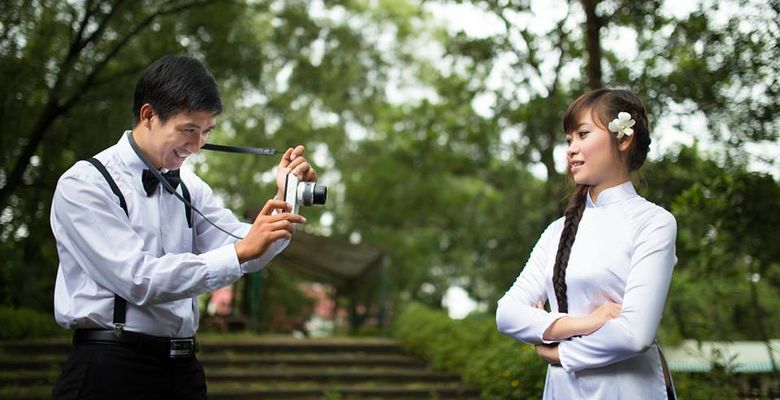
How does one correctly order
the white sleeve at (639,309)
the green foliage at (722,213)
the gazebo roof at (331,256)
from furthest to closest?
1. the gazebo roof at (331,256)
2. the green foliage at (722,213)
3. the white sleeve at (639,309)

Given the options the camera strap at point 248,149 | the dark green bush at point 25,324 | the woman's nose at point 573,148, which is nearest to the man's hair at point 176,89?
the camera strap at point 248,149

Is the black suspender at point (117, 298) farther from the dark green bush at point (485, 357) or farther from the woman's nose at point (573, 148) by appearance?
the dark green bush at point (485, 357)

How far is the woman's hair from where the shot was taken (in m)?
2.18

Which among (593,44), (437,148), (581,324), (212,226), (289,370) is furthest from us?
(437,148)

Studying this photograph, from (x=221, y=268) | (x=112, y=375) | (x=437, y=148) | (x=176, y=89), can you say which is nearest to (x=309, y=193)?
(x=221, y=268)

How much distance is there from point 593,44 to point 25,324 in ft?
23.6

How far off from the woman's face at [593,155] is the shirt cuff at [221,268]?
0.90 m

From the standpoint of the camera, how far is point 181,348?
7.26 ft

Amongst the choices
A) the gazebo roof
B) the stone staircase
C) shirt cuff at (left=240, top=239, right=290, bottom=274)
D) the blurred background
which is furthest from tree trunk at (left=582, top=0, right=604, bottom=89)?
the gazebo roof

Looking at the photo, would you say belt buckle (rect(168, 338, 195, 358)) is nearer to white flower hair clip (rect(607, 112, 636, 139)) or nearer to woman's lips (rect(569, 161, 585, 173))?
woman's lips (rect(569, 161, 585, 173))

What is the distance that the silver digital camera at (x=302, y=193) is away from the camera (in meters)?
2.11

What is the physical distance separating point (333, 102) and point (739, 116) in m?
13.7

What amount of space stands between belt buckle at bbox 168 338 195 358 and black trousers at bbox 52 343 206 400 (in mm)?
25

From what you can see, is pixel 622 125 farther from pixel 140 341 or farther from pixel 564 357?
pixel 140 341
